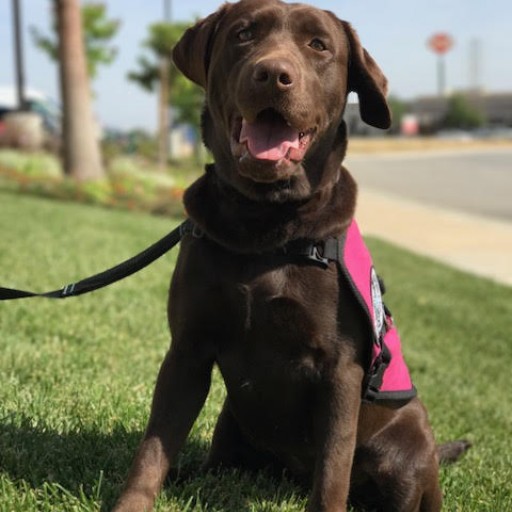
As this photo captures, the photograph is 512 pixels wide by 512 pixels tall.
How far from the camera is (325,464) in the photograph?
2564 millimetres

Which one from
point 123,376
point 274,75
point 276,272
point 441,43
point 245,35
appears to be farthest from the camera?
point 441,43

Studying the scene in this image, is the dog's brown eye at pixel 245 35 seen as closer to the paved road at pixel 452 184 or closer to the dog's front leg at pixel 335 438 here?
the dog's front leg at pixel 335 438

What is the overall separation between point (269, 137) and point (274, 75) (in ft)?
0.73

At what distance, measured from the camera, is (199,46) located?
2918 mm

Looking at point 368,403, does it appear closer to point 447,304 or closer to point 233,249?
point 233,249

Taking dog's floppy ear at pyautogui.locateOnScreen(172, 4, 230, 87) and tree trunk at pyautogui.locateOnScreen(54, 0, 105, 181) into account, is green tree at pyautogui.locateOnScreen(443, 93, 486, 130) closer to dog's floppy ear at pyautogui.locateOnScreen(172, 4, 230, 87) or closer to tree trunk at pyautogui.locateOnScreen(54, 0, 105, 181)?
tree trunk at pyautogui.locateOnScreen(54, 0, 105, 181)

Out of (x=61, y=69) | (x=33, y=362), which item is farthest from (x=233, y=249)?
(x=61, y=69)

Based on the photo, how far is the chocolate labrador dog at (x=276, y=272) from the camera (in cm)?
258

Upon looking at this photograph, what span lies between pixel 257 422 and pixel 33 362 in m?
1.85

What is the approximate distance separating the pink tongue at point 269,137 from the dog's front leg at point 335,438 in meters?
0.71

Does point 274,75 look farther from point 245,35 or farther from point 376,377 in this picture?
point 376,377

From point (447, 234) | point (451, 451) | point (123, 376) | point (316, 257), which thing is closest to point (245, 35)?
point (316, 257)

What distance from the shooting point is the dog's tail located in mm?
3621

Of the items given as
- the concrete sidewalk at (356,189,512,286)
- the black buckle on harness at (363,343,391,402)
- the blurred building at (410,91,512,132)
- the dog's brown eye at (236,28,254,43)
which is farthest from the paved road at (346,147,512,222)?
the blurred building at (410,91,512,132)
